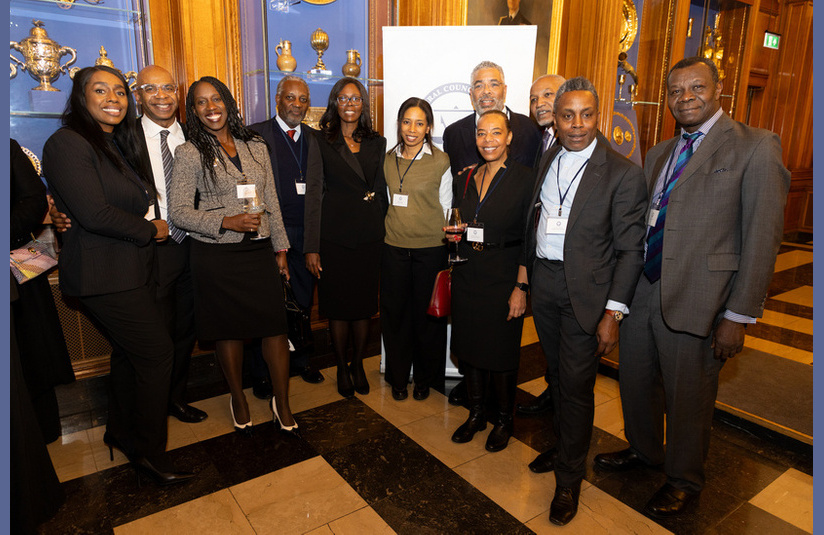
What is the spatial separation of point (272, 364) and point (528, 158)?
1.84m

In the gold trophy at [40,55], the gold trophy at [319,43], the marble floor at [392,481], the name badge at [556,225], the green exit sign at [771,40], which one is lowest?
the marble floor at [392,481]

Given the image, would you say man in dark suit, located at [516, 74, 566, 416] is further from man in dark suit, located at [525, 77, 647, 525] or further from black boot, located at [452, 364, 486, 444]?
man in dark suit, located at [525, 77, 647, 525]

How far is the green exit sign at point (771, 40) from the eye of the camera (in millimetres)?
8164

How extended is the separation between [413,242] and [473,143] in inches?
28.1

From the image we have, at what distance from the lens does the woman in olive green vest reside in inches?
111

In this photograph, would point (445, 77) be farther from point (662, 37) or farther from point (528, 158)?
point (662, 37)

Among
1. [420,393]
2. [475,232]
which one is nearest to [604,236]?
[475,232]

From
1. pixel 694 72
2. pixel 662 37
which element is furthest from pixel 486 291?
pixel 662 37

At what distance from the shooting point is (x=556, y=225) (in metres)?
2.07

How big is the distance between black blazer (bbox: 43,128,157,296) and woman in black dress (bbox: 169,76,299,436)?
257 mm

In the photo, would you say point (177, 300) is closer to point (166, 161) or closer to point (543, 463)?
point (166, 161)

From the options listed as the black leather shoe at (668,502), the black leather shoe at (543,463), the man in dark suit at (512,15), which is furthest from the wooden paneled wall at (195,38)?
the black leather shoe at (668,502)

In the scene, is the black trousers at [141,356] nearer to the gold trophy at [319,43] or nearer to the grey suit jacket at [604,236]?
the grey suit jacket at [604,236]

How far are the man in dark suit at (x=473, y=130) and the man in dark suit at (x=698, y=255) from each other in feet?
3.16
